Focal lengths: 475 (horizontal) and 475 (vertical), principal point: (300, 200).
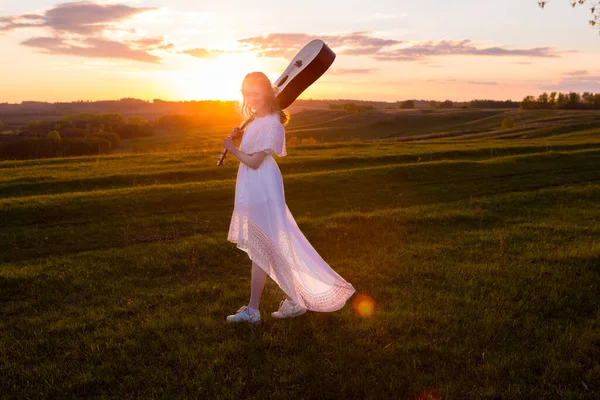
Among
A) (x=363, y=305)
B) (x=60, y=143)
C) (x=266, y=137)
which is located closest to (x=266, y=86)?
(x=266, y=137)

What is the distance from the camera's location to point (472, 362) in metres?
5.71

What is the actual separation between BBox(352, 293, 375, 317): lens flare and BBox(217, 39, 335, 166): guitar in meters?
3.12

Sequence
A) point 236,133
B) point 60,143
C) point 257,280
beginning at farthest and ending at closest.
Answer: point 60,143
point 257,280
point 236,133

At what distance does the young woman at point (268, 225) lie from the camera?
20.1 ft

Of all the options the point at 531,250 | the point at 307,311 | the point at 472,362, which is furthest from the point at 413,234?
the point at 472,362

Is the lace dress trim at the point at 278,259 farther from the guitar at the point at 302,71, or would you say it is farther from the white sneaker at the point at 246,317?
the guitar at the point at 302,71

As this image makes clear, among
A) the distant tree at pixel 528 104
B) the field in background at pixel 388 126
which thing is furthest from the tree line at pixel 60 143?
the distant tree at pixel 528 104

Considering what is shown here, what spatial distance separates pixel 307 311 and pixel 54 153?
6332 cm

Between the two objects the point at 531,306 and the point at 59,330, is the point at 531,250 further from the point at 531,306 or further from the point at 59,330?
the point at 59,330

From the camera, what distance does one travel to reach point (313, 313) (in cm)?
709

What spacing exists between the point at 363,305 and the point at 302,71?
144 inches

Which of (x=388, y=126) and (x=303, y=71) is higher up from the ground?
(x=388, y=126)

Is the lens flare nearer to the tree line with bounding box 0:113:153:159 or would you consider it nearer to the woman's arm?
the woman's arm

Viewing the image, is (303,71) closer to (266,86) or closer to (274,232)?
(266,86)
